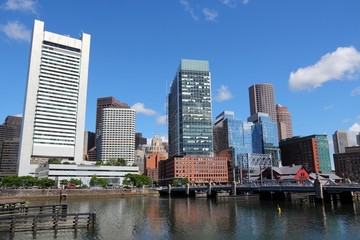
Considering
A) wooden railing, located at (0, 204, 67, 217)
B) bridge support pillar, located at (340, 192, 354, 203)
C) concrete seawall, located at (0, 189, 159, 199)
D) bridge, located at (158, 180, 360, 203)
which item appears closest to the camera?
wooden railing, located at (0, 204, 67, 217)

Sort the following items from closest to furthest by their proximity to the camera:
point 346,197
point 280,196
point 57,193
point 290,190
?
point 346,197, point 290,190, point 280,196, point 57,193

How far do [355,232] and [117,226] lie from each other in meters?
40.1

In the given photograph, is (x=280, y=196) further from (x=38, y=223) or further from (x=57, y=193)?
(x=57, y=193)

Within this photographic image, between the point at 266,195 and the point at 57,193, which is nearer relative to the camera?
the point at 266,195

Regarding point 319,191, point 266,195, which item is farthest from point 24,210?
point 266,195

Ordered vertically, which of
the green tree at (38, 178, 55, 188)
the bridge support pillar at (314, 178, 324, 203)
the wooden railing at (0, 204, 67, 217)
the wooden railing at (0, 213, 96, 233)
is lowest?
the wooden railing at (0, 213, 96, 233)

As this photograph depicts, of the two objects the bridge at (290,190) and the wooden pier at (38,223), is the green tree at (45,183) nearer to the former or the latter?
the bridge at (290,190)

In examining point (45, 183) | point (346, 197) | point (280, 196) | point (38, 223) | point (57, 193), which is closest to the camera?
point (38, 223)

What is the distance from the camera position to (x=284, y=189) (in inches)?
→ 4296

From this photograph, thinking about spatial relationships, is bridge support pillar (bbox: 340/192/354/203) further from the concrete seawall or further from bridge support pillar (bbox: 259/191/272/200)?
the concrete seawall

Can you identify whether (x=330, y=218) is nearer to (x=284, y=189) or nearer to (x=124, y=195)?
(x=284, y=189)

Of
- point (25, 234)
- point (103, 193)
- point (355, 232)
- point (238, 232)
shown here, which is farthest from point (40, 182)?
point (355, 232)

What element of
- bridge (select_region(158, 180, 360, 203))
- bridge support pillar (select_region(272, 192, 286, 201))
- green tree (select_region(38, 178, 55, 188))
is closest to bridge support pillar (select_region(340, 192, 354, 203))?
bridge (select_region(158, 180, 360, 203))

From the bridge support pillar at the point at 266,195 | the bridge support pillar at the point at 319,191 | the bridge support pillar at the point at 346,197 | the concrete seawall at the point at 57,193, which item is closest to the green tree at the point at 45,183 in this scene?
the concrete seawall at the point at 57,193
